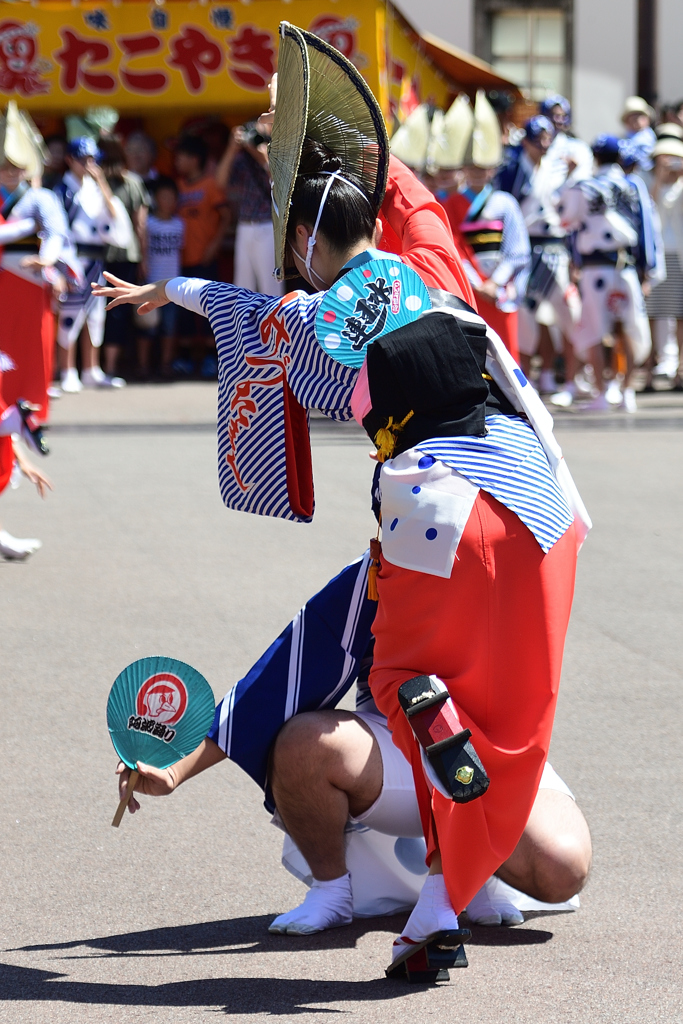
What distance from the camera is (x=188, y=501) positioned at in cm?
738

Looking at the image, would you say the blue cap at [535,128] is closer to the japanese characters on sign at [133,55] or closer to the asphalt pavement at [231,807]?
the japanese characters on sign at [133,55]

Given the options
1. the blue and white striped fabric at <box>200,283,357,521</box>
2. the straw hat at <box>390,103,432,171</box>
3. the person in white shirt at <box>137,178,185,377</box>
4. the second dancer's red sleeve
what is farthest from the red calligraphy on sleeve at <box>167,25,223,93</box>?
the blue and white striped fabric at <box>200,283,357,521</box>

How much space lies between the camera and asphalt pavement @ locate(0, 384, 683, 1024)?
2.64 meters

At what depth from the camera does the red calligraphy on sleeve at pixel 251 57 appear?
40.5ft

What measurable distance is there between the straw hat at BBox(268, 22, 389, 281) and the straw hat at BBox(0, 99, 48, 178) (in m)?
4.53

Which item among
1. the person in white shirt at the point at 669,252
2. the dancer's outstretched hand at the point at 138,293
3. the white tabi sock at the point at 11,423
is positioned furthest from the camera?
the person in white shirt at the point at 669,252

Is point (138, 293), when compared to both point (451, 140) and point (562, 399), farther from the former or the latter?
point (562, 399)

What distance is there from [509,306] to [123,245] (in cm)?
426

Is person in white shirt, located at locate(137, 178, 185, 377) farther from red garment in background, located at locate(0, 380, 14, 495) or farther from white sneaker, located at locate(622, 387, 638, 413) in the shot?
red garment in background, located at locate(0, 380, 14, 495)

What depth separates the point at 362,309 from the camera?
2.52 m

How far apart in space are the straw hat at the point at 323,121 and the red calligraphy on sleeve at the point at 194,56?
33.6 ft

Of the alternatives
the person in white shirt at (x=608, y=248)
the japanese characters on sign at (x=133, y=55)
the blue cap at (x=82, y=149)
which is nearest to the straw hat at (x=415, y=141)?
the person in white shirt at (x=608, y=248)

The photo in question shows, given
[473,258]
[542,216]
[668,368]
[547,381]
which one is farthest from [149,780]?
[668,368]

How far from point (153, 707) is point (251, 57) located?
34.7ft
